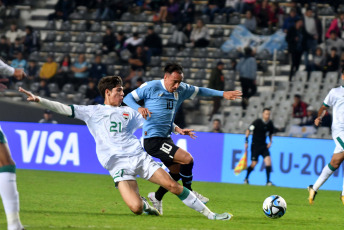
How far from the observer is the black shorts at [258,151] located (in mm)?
16547

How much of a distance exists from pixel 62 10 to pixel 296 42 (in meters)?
7.81

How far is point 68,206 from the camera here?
9.78 metres

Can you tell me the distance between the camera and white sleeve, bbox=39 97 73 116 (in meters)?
7.32

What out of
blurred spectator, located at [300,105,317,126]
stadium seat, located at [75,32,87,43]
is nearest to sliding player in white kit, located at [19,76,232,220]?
A: blurred spectator, located at [300,105,317,126]

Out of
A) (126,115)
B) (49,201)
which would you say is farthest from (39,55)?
(126,115)

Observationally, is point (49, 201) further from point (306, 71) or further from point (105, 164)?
point (306, 71)

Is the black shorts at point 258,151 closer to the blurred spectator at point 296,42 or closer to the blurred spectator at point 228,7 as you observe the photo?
the blurred spectator at point 296,42

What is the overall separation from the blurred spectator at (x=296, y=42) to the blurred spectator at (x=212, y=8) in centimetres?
283

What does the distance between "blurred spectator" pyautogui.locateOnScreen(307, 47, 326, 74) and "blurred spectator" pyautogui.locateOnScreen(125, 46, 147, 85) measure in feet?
14.8

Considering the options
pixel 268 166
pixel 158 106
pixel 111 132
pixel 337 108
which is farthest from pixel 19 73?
pixel 268 166

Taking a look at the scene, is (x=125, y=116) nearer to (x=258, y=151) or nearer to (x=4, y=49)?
(x=258, y=151)

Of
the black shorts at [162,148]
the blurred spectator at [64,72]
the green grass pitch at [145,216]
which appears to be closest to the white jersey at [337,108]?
the green grass pitch at [145,216]

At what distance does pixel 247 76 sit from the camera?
66.8ft

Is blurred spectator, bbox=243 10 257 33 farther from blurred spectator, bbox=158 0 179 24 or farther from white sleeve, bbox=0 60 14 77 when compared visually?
white sleeve, bbox=0 60 14 77
